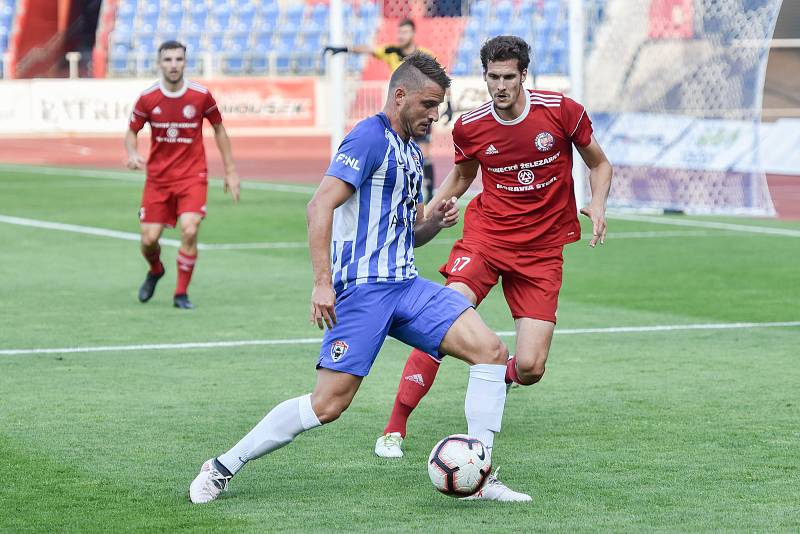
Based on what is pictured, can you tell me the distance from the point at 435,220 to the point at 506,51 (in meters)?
1.00

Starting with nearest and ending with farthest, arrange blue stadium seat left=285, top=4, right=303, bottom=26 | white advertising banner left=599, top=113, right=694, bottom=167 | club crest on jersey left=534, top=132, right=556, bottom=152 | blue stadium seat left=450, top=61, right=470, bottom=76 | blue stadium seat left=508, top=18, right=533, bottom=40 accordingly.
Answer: club crest on jersey left=534, top=132, right=556, bottom=152
white advertising banner left=599, top=113, right=694, bottom=167
blue stadium seat left=508, top=18, right=533, bottom=40
blue stadium seat left=450, top=61, right=470, bottom=76
blue stadium seat left=285, top=4, right=303, bottom=26

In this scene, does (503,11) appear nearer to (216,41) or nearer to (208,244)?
(208,244)

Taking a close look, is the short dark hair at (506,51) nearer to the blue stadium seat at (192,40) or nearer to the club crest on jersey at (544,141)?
the club crest on jersey at (544,141)

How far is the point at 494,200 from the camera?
682cm

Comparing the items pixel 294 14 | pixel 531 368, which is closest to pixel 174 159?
pixel 531 368

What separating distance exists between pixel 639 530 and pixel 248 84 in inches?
1315

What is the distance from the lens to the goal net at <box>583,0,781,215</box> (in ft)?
57.5

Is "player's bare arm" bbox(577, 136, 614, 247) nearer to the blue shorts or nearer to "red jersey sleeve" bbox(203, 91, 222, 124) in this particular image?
the blue shorts

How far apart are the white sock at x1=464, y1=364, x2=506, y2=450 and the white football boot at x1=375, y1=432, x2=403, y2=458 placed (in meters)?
0.63

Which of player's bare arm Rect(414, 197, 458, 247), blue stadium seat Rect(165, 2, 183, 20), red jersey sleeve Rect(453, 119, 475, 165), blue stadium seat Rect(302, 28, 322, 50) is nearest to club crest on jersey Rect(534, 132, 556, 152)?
red jersey sleeve Rect(453, 119, 475, 165)

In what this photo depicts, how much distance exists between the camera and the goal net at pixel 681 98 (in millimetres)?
17531

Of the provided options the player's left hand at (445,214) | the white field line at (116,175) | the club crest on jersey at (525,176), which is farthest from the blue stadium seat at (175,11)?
the player's left hand at (445,214)

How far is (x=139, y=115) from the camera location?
11133 millimetres

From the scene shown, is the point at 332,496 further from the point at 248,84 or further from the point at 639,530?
the point at 248,84
